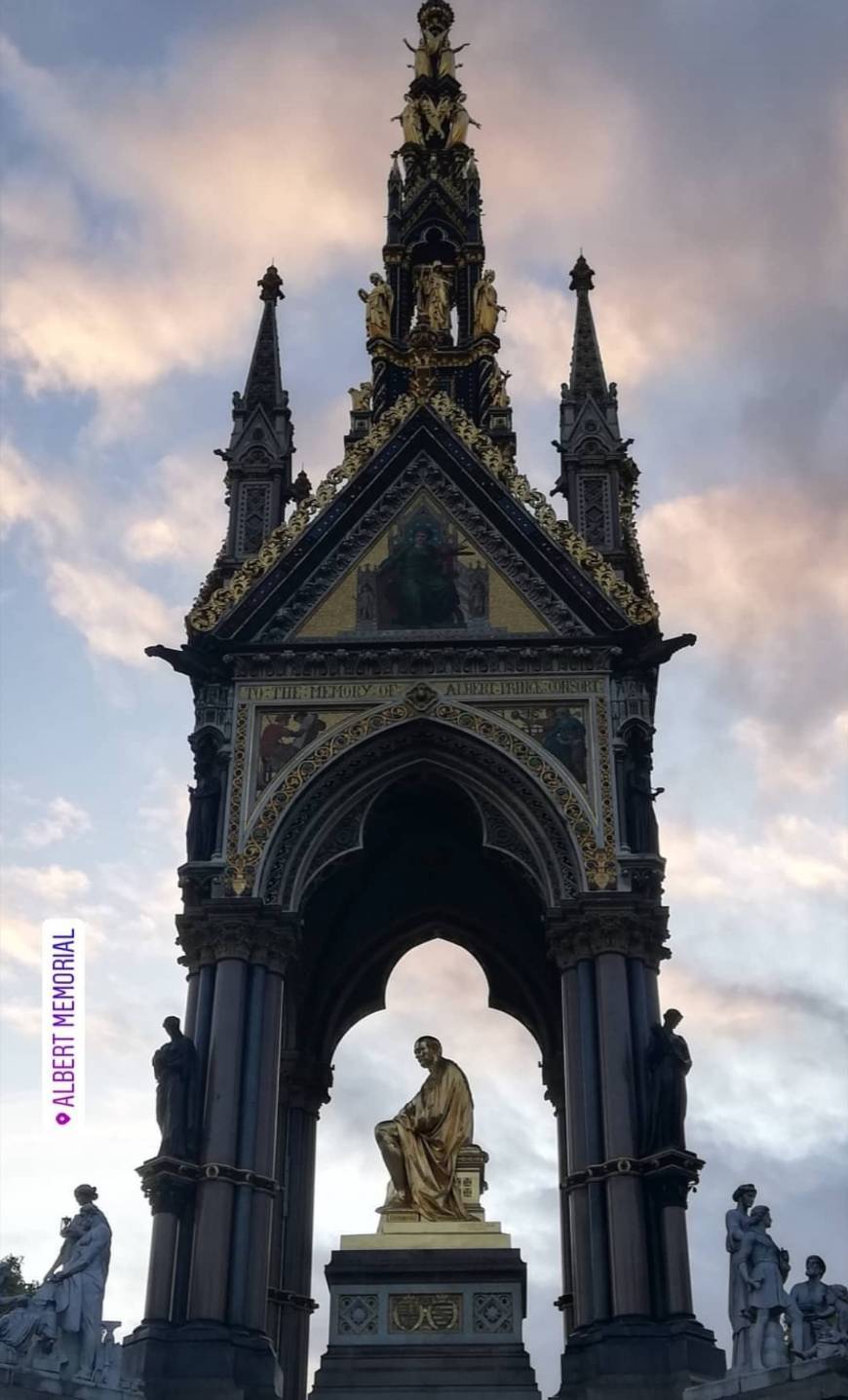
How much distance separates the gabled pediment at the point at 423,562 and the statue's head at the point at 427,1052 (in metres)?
5.40

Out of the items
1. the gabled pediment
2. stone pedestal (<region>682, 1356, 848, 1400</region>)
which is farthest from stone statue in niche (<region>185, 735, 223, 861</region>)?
stone pedestal (<region>682, 1356, 848, 1400</region>)

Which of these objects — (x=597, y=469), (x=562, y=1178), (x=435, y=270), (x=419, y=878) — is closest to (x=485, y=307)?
(x=435, y=270)

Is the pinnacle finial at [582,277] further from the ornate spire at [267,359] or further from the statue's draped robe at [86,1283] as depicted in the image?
the statue's draped robe at [86,1283]

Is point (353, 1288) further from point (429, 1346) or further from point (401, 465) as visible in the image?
point (401, 465)

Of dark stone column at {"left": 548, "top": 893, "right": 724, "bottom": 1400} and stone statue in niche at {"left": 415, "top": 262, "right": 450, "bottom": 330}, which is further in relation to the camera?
stone statue in niche at {"left": 415, "top": 262, "right": 450, "bottom": 330}

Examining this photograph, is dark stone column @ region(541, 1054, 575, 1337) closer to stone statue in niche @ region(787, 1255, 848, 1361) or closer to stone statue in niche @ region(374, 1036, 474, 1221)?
stone statue in niche @ region(374, 1036, 474, 1221)

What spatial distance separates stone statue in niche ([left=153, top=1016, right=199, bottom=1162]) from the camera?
67.1ft

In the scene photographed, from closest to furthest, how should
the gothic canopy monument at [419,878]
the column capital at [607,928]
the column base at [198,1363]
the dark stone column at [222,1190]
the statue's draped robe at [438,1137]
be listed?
1. the column base at [198,1363]
2. the dark stone column at [222,1190]
3. the gothic canopy monument at [419,878]
4. the column capital at [607,928]
5. the statue's draped robe at [438,1137]

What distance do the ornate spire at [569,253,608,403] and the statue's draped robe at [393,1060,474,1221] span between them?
10.3 metres

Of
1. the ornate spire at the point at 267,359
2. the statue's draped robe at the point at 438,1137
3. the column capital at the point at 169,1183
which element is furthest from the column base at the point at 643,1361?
the ornate spire at the point at 267,359

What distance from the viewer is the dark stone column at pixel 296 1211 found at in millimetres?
23875

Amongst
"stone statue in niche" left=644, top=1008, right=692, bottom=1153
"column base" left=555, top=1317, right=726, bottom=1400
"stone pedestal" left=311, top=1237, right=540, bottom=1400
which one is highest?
"stone statue in niche" left=644, top=1008, right=692, bottom=1153

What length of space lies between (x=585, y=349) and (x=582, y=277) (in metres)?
1.90

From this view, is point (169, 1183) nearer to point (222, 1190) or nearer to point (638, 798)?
point (222, 1190)
